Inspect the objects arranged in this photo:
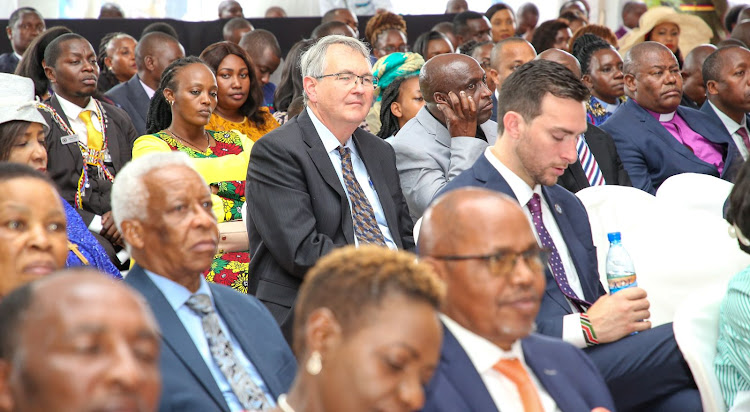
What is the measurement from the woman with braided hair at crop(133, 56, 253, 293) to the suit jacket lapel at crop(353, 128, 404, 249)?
Answer: 69cm

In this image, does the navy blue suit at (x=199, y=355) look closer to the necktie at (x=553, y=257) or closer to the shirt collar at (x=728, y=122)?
the necktie at (x=553, y=257)

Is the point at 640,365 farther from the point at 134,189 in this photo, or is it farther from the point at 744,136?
the point at 744,136

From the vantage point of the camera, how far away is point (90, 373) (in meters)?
1.22

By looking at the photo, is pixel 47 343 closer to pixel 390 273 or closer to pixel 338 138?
pixel 390 273

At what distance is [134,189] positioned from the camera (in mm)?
2209

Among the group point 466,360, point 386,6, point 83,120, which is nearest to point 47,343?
point 466,360

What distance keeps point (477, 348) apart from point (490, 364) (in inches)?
1.7

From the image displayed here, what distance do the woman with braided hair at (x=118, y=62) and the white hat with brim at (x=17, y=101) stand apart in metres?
3.51

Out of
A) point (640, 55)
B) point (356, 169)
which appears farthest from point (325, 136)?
point (640, 55)

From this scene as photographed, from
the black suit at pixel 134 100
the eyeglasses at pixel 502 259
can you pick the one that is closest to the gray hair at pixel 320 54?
the eyeglasses at pixel 502 259

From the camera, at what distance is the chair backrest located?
240 centimetres

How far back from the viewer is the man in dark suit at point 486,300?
Result: 188 centimetres

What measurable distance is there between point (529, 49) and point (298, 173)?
3.00 meters

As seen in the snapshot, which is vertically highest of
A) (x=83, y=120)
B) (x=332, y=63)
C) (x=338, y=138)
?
(x=332, y=63)
